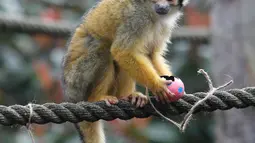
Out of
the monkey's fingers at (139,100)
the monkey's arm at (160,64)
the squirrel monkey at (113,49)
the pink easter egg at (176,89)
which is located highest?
the squirrel monkey at (113,49)

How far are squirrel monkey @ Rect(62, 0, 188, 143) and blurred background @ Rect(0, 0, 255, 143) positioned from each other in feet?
3.28

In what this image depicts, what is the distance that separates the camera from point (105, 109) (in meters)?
3.26

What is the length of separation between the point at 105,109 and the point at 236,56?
6.43 ft

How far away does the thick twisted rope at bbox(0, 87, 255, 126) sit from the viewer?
10.2 ft

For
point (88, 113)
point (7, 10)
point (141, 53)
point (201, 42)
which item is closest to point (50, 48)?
point (7, 10)

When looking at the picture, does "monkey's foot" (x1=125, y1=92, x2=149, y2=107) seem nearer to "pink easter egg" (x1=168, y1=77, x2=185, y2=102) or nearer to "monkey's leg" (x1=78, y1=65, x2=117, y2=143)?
"pink easter egg" (x1=168, y1=77, x2=185, y2=102)

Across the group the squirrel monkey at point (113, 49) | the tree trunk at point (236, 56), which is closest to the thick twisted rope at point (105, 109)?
the squirrel monkey at point (113, 49)

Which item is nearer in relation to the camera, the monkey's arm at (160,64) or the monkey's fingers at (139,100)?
the monkey's fingers at (139,100)

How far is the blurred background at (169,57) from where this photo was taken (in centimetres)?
488

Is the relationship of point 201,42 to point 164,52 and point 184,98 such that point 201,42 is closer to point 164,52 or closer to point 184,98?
point 164,52

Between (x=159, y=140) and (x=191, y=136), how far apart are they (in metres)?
0.61

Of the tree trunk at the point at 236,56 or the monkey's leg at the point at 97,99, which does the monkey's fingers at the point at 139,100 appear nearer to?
the monkey's leg at the point at 97,99

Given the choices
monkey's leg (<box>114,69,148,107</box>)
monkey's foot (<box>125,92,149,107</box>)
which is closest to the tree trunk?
monkey's leg (<box>114,69,148,107</box>)

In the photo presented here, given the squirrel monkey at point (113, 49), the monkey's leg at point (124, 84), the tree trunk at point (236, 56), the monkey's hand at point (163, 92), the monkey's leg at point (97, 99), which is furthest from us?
the tree trunk at point (236, 56)
